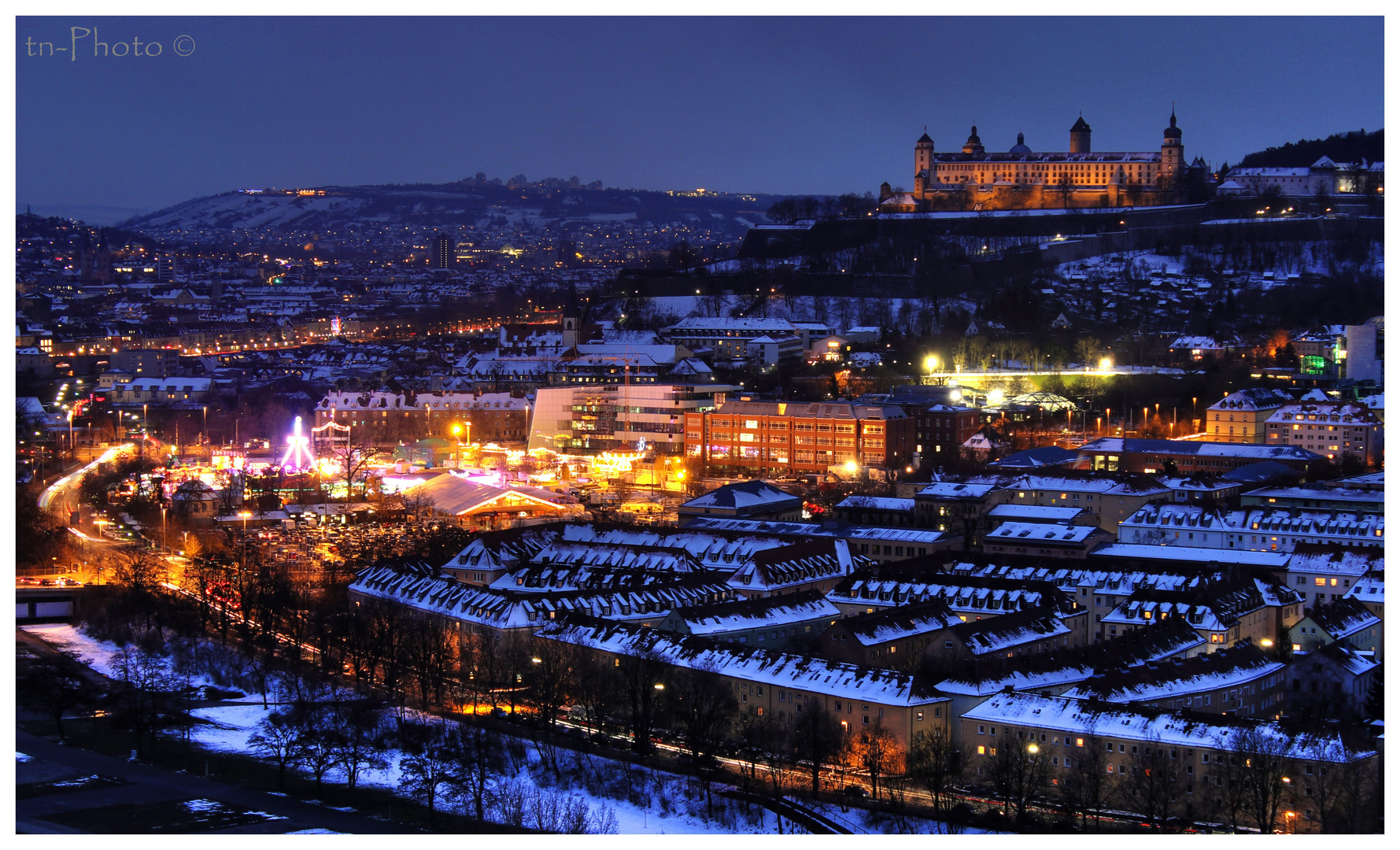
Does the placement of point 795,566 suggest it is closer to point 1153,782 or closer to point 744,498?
point 744,498

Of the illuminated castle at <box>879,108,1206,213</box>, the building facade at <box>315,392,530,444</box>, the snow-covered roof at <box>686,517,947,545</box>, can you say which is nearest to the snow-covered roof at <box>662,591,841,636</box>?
the snow-covered roof at <box>686,517,947,545</box>

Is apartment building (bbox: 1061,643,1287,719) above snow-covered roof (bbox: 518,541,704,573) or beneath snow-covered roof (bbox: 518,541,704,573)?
beneath

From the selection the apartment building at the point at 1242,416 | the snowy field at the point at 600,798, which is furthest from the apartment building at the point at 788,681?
the apartment building at the point at 1242,416

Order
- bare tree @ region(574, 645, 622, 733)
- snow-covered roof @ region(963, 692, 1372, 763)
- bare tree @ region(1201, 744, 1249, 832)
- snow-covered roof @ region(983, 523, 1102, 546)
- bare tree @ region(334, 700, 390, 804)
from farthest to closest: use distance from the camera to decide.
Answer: snow-covered roof @ region(983, 523, 1102, 546)
bare tree @ region(574, 645, 622, 733)
bare tree @ region(334, 700, 390, 804)
snow-covered roof @ region(963, 692, 1372, 763)
bare tree @ region(1201, 744, 1249, 832)

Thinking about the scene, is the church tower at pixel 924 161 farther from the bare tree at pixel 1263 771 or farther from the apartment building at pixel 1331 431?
the bare tree at pixel 1263 771

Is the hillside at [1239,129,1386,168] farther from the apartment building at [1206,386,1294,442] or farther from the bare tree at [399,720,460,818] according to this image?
the bare tree at [399,720,460,818]
